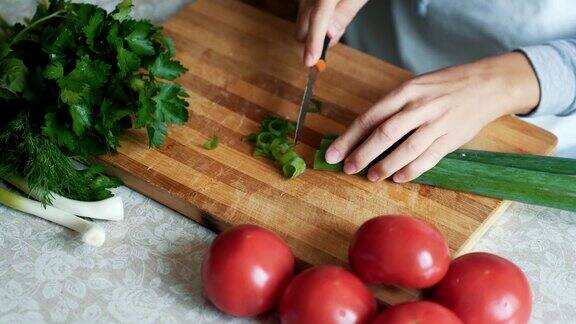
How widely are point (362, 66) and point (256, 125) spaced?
1.12 feet

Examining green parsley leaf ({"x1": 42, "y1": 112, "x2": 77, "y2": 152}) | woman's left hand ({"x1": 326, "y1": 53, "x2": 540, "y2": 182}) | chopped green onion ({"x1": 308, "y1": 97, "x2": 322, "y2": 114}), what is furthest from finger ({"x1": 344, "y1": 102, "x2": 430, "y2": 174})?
green parsley leaf ({"x1": 42, "y1": 112, "x2": 77, "y2": 152})

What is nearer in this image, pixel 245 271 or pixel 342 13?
pixel 245 271

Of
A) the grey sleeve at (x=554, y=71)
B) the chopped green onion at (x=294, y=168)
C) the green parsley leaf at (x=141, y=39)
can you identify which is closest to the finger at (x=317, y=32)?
the chopped green onion at (x=294, y=168)

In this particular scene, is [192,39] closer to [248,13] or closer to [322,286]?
[248,13]

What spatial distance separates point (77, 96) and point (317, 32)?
517mm

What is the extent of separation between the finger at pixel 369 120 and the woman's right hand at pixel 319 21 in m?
0.18

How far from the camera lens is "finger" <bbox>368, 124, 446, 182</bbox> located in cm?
132

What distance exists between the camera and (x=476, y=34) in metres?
1.67

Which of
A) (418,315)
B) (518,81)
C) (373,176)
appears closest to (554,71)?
(518,81)

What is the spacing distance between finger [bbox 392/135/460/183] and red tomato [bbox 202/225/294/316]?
1.13 feet

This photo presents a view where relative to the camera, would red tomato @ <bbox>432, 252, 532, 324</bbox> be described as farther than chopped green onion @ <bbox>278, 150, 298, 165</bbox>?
No

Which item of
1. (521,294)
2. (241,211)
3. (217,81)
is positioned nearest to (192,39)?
(217,81)

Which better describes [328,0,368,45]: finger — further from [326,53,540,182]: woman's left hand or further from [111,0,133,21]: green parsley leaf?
[111,0,133,21]: green parsley leaf

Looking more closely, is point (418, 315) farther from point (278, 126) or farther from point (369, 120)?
point (278, 126)
